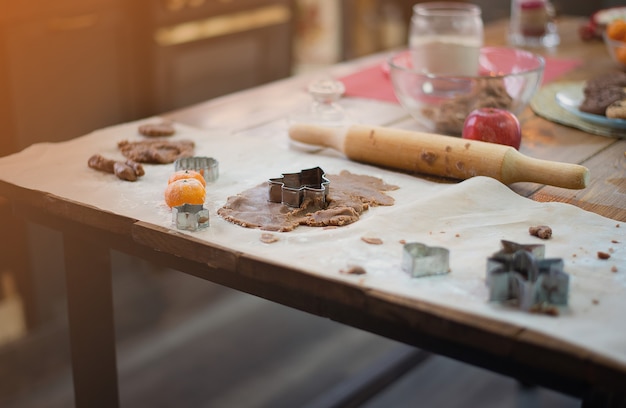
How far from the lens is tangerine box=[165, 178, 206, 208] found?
1.16 metres

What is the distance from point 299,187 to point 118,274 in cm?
177

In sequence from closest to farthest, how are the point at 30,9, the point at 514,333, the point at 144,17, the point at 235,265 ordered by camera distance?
the point at 514,333
the point at 235,265
the point at 30,9
the point at 144,17

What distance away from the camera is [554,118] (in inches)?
66.9

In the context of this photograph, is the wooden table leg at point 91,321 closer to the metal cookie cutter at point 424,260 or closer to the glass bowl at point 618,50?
the metal cookie cutter at point 424,260

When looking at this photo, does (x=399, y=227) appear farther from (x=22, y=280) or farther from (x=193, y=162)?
(x=22, y=280)

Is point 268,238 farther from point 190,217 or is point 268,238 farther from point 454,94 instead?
point 454,94

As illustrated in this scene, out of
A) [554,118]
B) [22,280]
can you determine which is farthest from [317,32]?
[554,118]

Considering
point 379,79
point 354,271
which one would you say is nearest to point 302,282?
point 354,271

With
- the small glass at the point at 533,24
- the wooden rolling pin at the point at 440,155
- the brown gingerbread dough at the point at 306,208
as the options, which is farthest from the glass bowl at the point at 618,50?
the brown gingerbread dough at the point at 306,208

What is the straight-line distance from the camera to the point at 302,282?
98 centimetres

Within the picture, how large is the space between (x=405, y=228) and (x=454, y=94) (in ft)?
1.71

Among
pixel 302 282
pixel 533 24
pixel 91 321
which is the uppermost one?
pixel 533 24

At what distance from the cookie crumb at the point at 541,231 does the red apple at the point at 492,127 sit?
334 mm

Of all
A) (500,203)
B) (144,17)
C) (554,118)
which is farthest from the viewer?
(144,17)
